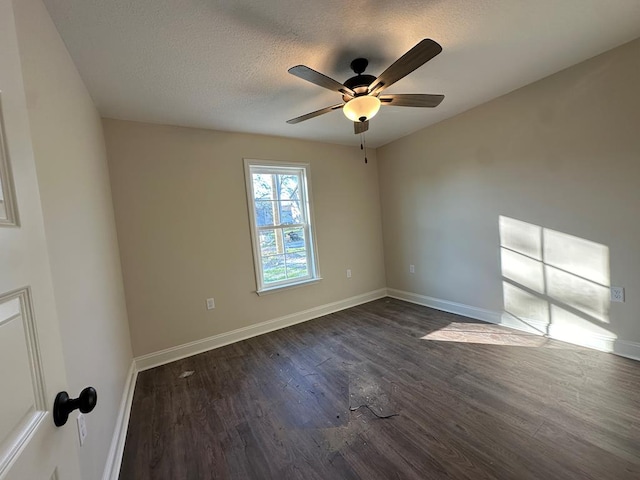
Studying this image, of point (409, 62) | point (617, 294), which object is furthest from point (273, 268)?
point (617, 294)

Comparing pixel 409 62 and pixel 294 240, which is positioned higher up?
pixel 409 62

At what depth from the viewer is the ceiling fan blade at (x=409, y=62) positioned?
56.2 inches

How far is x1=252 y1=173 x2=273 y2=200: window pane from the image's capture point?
3389mm

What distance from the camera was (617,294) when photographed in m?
2.25

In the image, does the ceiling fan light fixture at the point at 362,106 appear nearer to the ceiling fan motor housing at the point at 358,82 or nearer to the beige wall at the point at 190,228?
the ceiling fan motor housing at the point at 358,82

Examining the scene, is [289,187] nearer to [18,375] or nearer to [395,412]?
[395,412]

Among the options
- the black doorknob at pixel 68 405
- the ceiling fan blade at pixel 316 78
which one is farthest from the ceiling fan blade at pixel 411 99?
the black doorknob at pixel 68 405

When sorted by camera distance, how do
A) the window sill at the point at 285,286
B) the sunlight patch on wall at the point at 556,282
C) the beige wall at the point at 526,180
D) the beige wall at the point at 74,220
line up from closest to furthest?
the beige wall at the point at 74,220 < the beige wall at the point at 526,180 < the sunlight patch on wall at the point at 556,282 < the window sill at the point at 285,286

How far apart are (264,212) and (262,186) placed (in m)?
0.33

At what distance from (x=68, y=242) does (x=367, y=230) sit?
11.7ft

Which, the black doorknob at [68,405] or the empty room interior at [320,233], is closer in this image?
the black doorknob at [68,405]

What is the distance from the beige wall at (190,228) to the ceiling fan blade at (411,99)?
1.78 meters

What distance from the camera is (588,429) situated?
1558 millimetres

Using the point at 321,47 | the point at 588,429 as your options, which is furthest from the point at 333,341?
the point at 321,47
